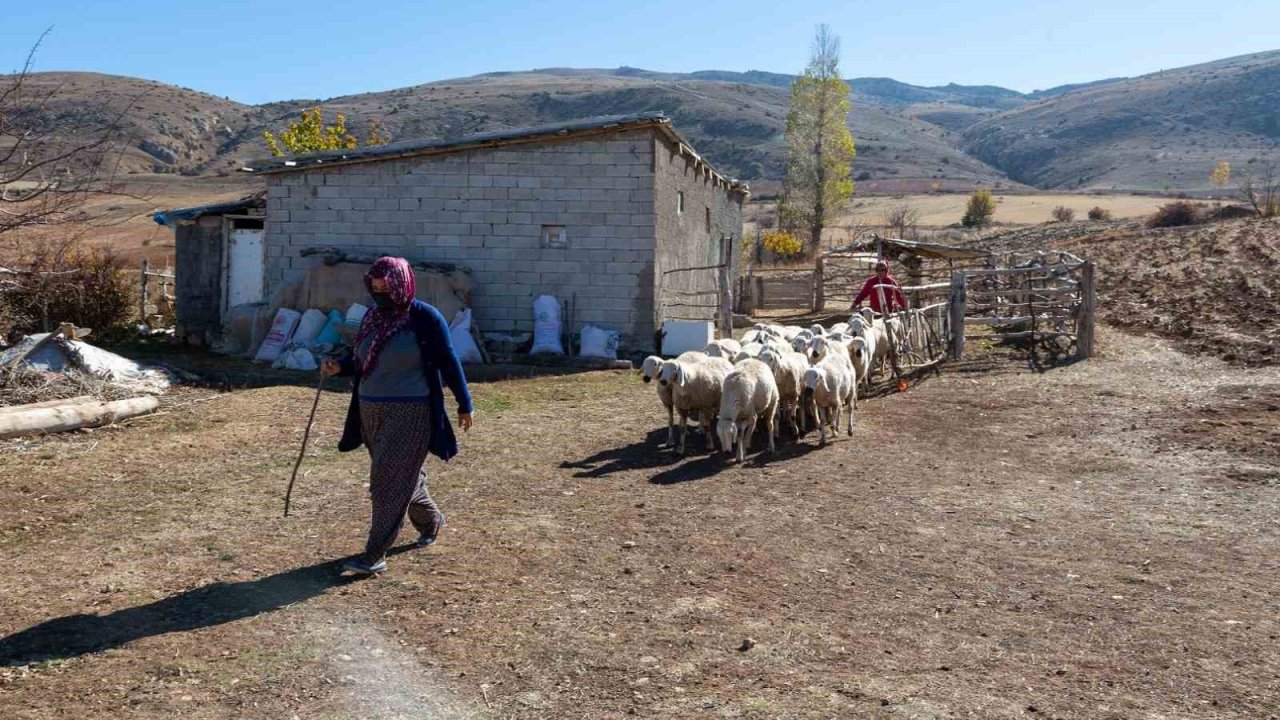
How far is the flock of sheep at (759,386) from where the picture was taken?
10.1m

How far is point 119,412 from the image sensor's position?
1129cm

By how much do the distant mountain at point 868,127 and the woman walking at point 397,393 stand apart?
7109 centimetres

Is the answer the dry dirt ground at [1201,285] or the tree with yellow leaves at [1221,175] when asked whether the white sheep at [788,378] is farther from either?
the tree with yellow leaves at [1221,175]

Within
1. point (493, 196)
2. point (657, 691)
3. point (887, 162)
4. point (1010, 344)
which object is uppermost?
point (887, 162)

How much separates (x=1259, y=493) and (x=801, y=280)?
20.6 m

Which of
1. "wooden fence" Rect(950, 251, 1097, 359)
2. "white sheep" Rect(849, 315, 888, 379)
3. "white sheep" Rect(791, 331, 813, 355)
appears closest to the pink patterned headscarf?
"white sheep" Rect(791, 331, 813, 355)

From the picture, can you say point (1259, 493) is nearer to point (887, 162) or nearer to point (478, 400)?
point (478, 400)

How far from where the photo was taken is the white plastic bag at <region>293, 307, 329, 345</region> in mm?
16734

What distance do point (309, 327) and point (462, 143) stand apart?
12.9 ft

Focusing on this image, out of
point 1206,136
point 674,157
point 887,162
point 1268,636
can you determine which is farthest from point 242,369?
point 1206,136

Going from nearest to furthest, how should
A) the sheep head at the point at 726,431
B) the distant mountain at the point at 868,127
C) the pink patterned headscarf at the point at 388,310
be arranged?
the pink patterned headscarf at the point at 388,310
the sheep head at the point at 726,431
the distant mountain at the point at 868,127

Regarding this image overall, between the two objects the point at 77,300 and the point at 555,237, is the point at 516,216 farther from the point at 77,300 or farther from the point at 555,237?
the point at 77,300

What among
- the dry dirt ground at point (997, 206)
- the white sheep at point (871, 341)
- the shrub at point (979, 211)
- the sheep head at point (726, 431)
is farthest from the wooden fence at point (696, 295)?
the shrub at point (979, 211)

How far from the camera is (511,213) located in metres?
17.5
